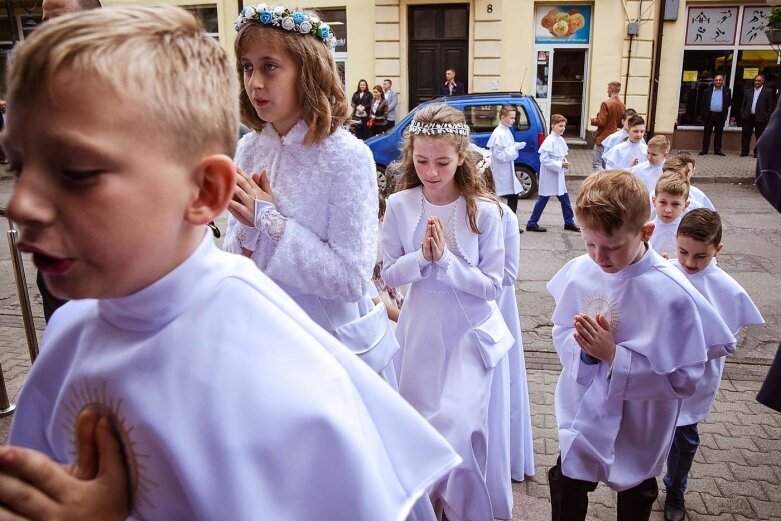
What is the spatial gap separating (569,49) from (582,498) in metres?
16.4

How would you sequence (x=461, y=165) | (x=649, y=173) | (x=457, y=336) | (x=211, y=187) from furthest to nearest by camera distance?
1. (x=649, y=173)
2. (x=461, y=165)
3. (x=457, y=336)
4. (x=211, y=187)

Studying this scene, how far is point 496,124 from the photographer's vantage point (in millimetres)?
11898

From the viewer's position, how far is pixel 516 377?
3.34 metres

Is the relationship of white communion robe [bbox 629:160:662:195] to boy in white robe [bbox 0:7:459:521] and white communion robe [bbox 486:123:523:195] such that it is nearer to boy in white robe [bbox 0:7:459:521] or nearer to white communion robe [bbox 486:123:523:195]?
white communion robe [bbox 486:123:523:195]

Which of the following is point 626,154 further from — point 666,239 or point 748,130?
point 748,130

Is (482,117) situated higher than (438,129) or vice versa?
(438,129)

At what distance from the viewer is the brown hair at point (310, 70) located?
2.14m

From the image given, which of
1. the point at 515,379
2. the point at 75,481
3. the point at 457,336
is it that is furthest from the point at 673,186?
the point at 75,481

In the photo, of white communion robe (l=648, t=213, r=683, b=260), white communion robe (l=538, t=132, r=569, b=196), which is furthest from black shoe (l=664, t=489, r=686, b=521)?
white communion robe (l=538, t=132, r=569, b=196)

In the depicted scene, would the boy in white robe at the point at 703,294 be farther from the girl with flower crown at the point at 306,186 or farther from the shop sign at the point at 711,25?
the shop sign at the point at 711,25

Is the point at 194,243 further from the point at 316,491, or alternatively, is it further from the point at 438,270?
the point at 438,270

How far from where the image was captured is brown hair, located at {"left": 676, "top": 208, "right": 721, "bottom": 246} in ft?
10.2

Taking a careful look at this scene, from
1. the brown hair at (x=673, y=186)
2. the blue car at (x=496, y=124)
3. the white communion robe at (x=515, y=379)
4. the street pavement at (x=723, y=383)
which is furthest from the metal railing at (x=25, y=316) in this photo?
the blue car at (x=496, y=124)

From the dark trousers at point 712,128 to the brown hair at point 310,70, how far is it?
1654 cm
